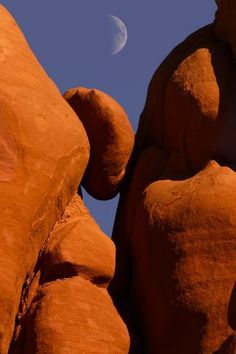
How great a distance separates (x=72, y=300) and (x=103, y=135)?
1.43 metres

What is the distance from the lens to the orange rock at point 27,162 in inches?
315

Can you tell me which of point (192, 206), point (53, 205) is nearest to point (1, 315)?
point (53, 205)

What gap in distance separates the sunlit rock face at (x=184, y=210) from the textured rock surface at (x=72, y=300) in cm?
31

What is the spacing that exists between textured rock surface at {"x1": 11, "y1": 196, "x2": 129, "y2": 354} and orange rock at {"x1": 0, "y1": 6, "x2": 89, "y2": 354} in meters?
0.12

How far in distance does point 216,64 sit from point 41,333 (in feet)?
7.41

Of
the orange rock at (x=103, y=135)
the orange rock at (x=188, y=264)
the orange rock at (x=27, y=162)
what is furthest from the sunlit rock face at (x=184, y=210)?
the orange rock at (x=27, y=162)

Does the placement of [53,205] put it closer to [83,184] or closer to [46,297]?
[46,297]

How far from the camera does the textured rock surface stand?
8.11 meters

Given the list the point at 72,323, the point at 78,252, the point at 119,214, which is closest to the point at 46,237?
Result: the point at 78,252

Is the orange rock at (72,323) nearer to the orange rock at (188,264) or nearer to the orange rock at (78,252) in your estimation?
the orange rock at (78,252)

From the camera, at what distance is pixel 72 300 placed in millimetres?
8258

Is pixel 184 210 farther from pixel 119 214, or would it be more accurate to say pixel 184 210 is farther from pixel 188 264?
pixel 119 214

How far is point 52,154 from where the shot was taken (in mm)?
8438

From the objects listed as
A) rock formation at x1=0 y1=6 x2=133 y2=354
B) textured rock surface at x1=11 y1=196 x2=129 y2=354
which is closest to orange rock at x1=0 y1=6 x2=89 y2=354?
rock formation at x1=0 y1=6 x2=133 y2=354
